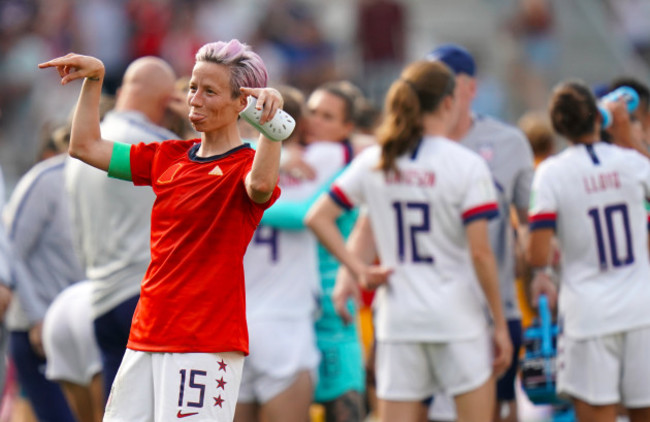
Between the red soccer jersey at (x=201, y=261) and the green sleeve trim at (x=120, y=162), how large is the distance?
222 mm

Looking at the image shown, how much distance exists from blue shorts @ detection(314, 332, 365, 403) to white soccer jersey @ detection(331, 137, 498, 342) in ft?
2.87

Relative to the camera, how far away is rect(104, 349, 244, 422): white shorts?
14.3 feet

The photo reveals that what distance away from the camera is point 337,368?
7258 millimetres

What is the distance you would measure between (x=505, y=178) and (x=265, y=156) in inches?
121

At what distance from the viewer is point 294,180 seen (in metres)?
7.03

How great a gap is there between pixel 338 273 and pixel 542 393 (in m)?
1.53

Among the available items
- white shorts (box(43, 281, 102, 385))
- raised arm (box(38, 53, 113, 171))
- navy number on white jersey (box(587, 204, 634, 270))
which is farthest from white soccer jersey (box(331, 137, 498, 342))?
raised arm (box(38, 53, 113, 171))

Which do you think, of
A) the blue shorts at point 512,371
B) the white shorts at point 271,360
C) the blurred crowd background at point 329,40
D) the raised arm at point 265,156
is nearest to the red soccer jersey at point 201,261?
the raised arm at point 265,156

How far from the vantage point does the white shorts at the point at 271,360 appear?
264 inches

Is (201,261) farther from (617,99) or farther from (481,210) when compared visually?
(617,99)

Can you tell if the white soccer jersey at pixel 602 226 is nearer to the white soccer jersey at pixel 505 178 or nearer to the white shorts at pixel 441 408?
the white soccer jersey at pixel 505 178

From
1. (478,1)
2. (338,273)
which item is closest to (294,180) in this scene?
(338,273)

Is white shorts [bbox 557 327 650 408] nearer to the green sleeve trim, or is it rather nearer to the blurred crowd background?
the green sleeve trim

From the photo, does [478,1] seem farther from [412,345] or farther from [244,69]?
[244,69]
